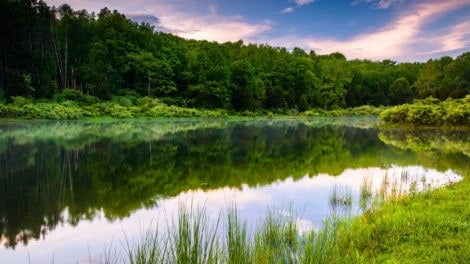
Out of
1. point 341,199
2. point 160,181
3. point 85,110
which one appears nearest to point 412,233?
point 341,199

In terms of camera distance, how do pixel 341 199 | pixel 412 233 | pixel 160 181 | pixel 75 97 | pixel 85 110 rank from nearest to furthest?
pixel 412 233 < pixel 341 199 < pixel 160 181 < pixel 85 110 < pixel 75 97

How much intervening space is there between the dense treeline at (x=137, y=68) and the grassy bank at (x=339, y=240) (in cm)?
3786

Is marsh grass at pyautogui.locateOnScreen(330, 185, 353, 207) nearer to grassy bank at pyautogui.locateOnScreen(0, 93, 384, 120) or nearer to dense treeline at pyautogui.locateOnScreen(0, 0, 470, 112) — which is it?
grassy bank at pyautogui.locateOnScreen(0, 93, 384, 120)

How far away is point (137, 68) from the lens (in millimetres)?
58219

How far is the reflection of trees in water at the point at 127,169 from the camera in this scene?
848 centimetres

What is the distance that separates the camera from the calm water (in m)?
7.10

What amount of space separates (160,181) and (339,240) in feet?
22.9

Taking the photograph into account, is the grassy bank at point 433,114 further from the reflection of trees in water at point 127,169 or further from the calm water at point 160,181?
the reflection of trees in water at point 127,169

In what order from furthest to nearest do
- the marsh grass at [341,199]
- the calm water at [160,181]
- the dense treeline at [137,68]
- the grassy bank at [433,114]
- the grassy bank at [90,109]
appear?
1. the dense treeline at [137,68]
2. the grassy bank at [90,109]
3. the grassy bank at [433,114]
4. the marsh grass at [341,199]
5. the calm water at [160,181]

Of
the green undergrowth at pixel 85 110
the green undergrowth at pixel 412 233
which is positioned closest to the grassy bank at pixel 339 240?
the green undergrowth at pixel 412 233

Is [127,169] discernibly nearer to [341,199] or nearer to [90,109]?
[341,199]

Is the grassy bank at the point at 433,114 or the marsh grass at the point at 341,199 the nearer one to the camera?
the marsh grass at the point at 341,199

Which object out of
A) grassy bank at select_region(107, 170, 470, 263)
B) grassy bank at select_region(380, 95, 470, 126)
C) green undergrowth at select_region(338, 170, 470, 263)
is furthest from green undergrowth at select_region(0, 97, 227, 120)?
green undergrowth at select_region(338, 170, 470, 263)

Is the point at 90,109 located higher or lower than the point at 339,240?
higher
